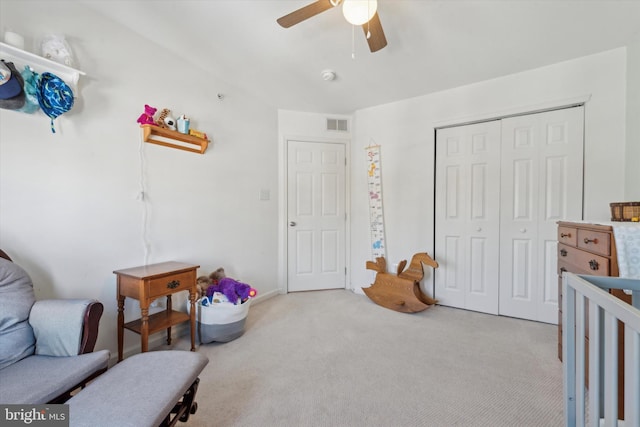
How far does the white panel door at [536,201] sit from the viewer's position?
2488 millimetres

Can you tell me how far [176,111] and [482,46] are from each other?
263cm

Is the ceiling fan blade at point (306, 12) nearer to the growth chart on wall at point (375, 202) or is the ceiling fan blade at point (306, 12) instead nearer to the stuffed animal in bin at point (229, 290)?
the stuffed animal in bin at point (229, 290)

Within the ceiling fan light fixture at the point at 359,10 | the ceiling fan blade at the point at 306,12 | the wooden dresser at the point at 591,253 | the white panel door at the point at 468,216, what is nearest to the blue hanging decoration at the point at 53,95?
the ceiling fan blade at the point at 306,12

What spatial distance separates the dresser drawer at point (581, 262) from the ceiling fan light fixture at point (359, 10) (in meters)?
1.80

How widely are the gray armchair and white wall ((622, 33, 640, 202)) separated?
362cm

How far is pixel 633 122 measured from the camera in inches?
84.5

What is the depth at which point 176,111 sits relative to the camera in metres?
2.42

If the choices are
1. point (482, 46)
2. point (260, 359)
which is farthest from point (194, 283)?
point (482, 46)

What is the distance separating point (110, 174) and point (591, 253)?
3108 millimetres

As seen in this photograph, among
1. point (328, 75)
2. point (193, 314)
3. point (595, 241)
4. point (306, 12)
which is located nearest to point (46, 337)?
point (193, 314)

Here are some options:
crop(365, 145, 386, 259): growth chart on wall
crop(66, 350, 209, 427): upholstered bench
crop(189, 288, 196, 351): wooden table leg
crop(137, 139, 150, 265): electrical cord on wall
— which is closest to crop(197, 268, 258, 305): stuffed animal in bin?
crop(189, 288, 196, 351): wooden table leg

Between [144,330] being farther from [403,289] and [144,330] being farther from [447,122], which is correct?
[447,122]

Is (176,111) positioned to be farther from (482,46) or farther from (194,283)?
(482,46)

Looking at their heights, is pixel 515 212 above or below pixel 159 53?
below
